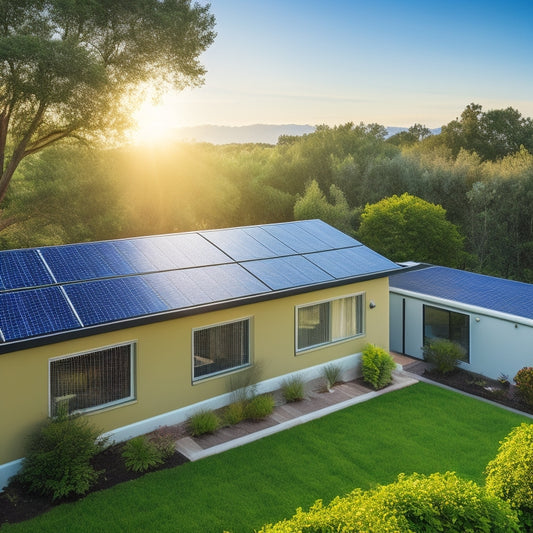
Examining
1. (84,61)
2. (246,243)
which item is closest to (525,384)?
(246,243)

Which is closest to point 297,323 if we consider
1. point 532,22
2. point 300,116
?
point 532,22

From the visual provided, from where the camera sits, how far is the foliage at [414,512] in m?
5.38

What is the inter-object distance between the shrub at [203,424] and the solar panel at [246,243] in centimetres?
418

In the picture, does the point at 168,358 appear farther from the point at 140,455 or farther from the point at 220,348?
the point at 140,455

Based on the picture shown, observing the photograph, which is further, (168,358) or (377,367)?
(377,367)

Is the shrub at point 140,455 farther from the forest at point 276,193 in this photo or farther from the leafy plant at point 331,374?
the forest at point 276,193

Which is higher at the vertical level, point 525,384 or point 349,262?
point 349,262

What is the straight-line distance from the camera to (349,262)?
14.4 m

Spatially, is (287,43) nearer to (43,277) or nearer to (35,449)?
(43,277)

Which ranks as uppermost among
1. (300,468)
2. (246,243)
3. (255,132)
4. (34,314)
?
(255,132)

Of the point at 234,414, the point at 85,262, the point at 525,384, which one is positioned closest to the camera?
the point at 234,414

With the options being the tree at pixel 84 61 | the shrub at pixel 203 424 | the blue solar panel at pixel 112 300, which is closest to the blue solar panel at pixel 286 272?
the blue solar panel at pixel 112 300

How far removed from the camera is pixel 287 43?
30.5 metres

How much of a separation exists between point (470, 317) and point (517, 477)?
338 inches
